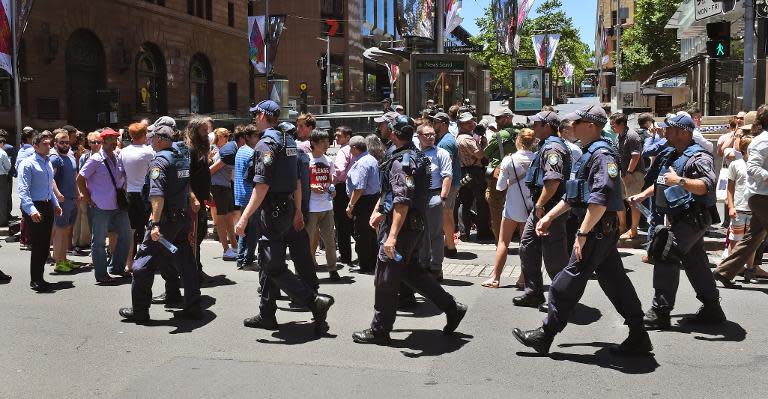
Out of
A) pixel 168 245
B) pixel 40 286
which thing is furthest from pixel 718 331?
pixel 40 286

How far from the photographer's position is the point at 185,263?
733 cm

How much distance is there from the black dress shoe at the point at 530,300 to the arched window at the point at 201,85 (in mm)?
41347

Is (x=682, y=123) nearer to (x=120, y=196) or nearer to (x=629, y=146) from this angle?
(x=629, y=146)

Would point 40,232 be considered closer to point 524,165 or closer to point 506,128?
point 524,165

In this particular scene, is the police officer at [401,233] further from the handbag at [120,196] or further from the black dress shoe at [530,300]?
the handbag at [120,196]

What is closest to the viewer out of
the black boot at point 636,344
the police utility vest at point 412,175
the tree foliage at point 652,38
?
the black boot at point 636,344

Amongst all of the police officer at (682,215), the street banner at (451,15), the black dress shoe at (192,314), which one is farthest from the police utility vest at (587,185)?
the street banner at (451,15)

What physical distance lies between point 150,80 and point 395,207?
38.5 m

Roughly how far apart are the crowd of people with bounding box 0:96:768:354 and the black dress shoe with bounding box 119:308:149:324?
0.04ft

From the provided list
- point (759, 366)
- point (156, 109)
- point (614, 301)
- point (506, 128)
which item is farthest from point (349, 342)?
point (156, 109)

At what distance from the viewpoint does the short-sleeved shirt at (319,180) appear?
359 inches

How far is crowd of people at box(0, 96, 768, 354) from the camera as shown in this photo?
6.01m

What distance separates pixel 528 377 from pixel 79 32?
35240 millimetres

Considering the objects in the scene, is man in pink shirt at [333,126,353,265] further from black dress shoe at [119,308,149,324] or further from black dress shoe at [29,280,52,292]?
black dress shoe at [29,280,52,292]
